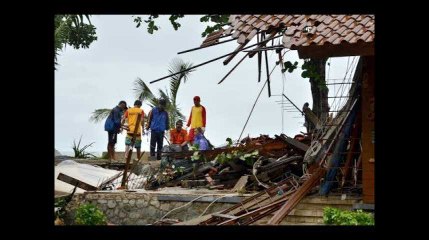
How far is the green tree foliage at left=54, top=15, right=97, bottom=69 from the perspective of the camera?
19.2 metres

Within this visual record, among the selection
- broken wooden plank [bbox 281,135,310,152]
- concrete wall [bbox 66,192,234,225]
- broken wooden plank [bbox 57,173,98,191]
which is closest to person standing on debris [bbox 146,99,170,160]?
broken wooden plank [bbox 57,173,98,191]

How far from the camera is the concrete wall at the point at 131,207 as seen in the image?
41.6 ft

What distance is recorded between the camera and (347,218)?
9570 mm

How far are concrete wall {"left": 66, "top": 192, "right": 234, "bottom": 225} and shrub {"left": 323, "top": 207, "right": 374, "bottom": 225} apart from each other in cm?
305

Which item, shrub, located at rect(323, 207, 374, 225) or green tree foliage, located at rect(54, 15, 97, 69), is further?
green tree foliage, located at rect(54, 15, 97, 69)

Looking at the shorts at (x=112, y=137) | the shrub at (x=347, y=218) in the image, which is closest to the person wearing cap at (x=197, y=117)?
the shorts at (x=112, y=137)

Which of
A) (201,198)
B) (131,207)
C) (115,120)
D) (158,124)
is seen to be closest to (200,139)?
(158,124)

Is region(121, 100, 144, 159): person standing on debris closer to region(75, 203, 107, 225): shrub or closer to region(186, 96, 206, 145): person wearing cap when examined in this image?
region(186, 96, 206, 145): person wearing cap

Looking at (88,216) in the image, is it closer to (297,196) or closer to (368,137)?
(297,196)
